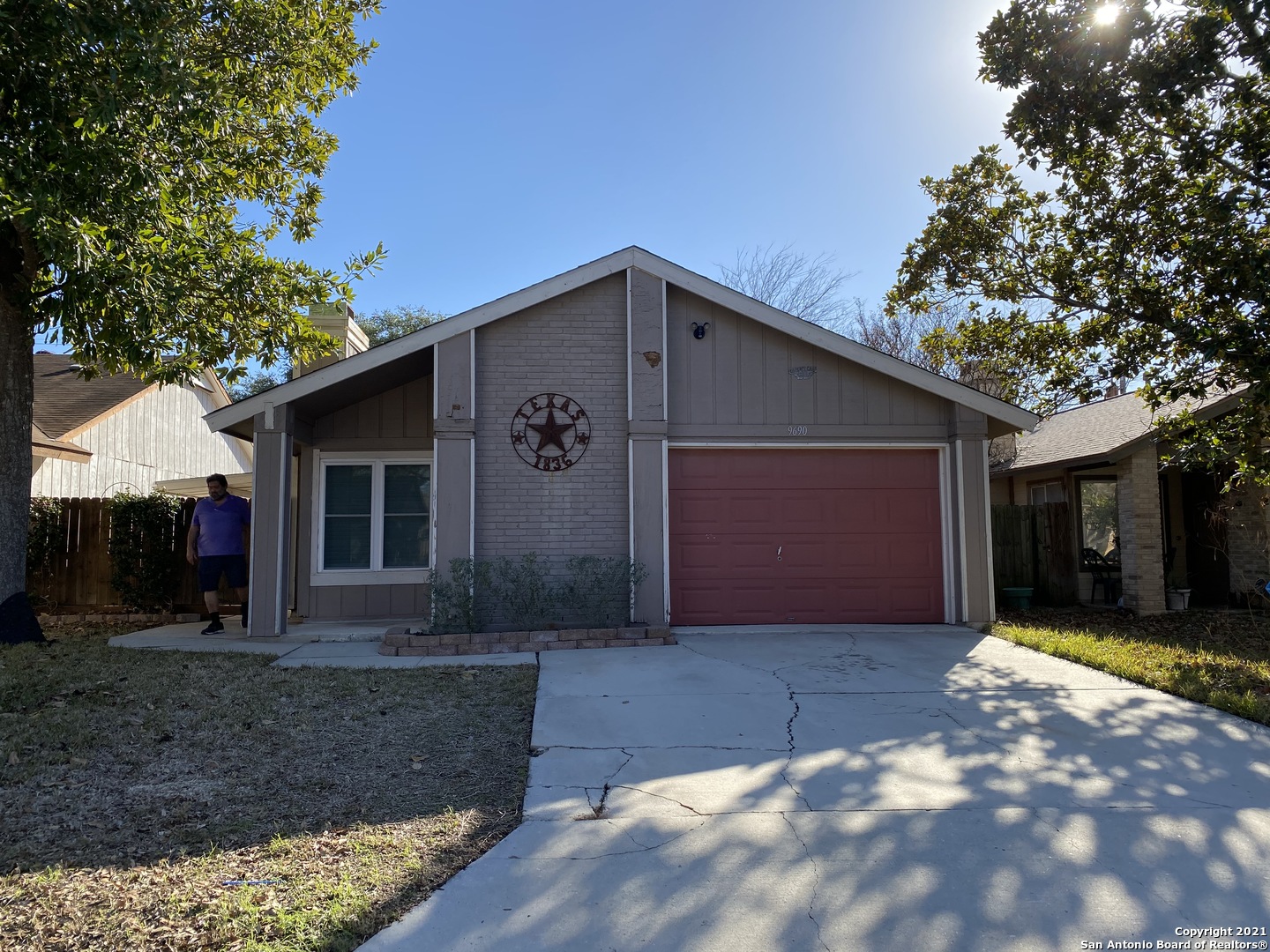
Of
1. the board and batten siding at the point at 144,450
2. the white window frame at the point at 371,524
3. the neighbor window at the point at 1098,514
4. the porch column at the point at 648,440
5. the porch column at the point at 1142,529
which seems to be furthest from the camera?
the board and batten siding at the point at 144,450

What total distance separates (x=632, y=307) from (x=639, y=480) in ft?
6.69

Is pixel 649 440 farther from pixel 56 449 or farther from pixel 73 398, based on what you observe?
pixel 73 398

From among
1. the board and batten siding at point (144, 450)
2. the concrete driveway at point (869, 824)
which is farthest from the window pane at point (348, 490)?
the board and batten siding at point (144, 450)

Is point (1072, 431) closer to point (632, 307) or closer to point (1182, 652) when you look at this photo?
point (1182, 652)

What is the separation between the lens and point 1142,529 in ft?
38.1

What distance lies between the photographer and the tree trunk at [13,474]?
27.5 feet

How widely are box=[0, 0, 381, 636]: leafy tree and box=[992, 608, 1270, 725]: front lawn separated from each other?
8561mm

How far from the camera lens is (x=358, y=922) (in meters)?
2.98

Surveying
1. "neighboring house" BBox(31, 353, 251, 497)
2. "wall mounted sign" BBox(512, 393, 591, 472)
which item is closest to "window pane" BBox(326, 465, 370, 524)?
"wall mounted sign" BBox(512, 393, 591, 472)

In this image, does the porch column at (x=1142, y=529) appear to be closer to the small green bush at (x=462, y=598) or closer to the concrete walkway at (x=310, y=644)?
the concrete walkway at (x=310, y=644)

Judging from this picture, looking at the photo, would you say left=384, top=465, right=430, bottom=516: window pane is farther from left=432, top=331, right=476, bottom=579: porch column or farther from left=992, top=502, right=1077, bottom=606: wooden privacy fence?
left=992, top=502, right=1077, bottom=606: wooden privacy fence

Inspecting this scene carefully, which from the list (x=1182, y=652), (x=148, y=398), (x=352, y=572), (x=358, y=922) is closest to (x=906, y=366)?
(x=1182, y=652)

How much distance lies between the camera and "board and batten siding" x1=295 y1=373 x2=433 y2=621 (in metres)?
10.5

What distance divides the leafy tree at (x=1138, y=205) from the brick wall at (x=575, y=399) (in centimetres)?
479
